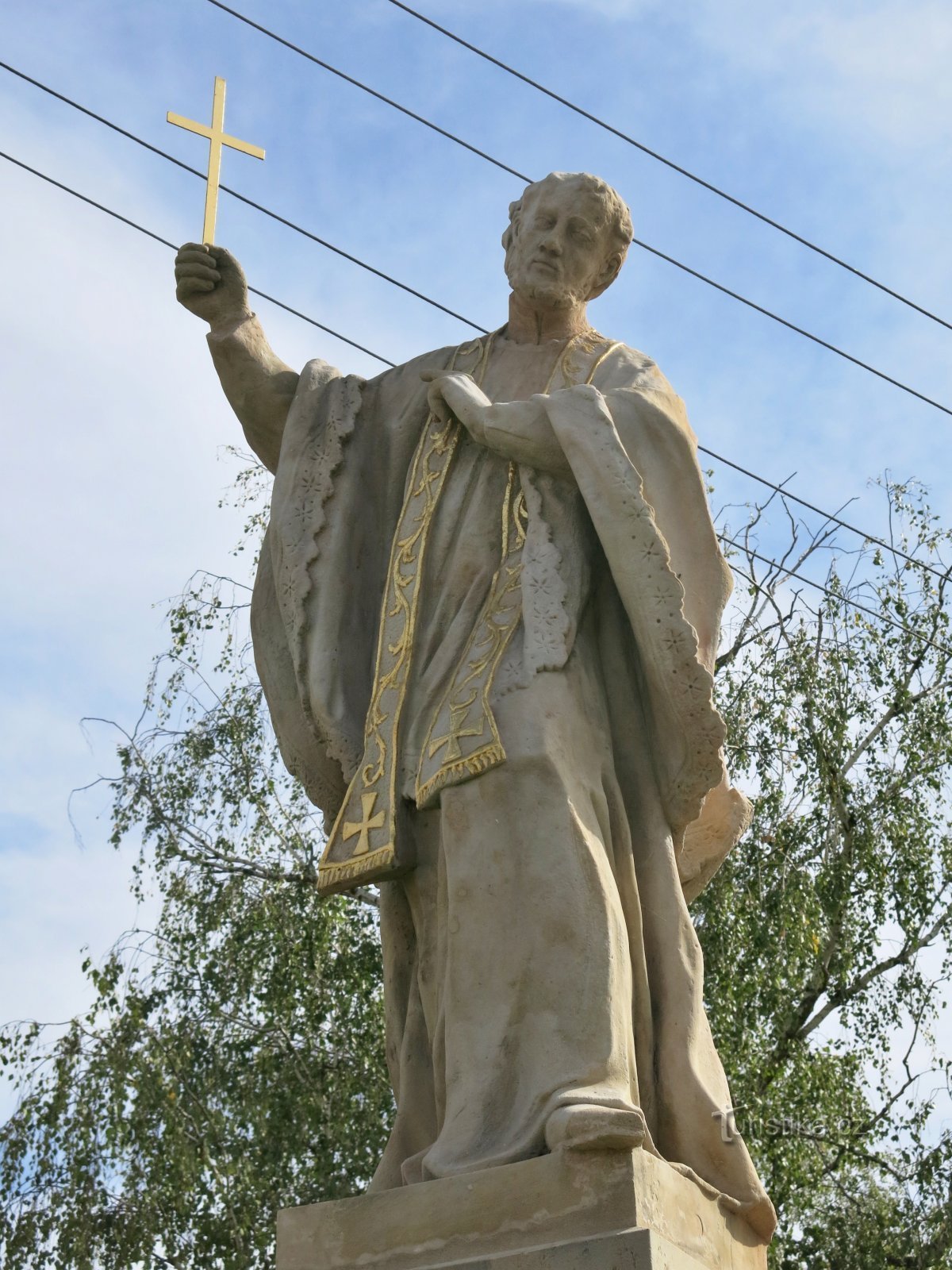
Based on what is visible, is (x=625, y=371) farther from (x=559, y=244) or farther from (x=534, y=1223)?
(x=534, y=1223)

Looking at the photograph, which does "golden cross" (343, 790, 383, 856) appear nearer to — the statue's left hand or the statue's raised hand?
the statue's left hand

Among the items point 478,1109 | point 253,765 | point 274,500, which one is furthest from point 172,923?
point 478,1109

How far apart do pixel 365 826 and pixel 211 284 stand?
1.67 meters

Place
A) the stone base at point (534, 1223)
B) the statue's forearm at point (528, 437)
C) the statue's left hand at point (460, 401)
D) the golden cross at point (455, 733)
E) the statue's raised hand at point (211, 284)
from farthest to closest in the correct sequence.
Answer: the statue's raised hand at point (211, 284) < the statue's left hand at point (460, 401) < the statue's forearm at point (528, 437) < the golden cross at point (455, 733) < the stone base at point (534, 1223)

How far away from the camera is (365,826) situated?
18.0 feet

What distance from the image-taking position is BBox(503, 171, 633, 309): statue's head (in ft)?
20.3

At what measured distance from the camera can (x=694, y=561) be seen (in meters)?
5.79

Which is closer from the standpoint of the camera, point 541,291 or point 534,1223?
point 534,1223

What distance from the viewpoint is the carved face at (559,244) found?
6180 millimetres

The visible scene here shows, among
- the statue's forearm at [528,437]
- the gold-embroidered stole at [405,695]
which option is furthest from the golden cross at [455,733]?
the statue's forearm at [528,437]

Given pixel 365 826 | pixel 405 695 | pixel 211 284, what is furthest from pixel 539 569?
pixel 211 284

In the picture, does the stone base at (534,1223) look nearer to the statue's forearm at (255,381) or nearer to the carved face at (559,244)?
the statue's forearm at (255,381)

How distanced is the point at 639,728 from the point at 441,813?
0.59 m

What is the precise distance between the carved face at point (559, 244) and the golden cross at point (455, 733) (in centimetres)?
138
